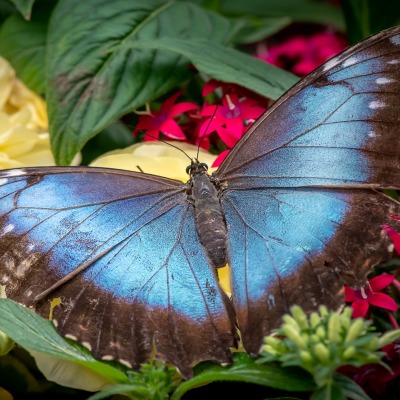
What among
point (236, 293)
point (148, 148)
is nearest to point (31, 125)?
point (148, 148)

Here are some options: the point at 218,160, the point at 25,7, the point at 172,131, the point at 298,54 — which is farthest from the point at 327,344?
the point at 298,54

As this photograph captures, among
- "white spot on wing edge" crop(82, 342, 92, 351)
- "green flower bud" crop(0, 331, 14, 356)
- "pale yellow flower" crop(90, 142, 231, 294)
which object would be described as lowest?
"green flower bud" crop(0, 331, 14, 356)

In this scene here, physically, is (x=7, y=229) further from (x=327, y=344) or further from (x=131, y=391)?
(x=327, y=344)

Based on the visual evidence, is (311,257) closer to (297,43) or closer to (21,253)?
(21,253)

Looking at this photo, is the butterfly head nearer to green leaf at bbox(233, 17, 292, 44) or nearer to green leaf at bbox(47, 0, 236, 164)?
green leaf at bbox(47, 0, 236, 164)

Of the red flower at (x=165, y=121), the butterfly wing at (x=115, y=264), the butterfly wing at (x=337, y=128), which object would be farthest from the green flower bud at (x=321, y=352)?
the red flower at (x=165, y=121)

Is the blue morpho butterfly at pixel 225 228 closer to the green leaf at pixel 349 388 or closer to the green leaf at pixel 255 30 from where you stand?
the green leaf at pixel 349 388

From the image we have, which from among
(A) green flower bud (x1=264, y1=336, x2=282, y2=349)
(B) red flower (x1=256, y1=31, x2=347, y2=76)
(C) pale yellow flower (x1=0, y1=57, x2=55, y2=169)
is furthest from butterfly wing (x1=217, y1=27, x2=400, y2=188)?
(B) red flower (x1=256, y1=31, x2=347, y2=76)
